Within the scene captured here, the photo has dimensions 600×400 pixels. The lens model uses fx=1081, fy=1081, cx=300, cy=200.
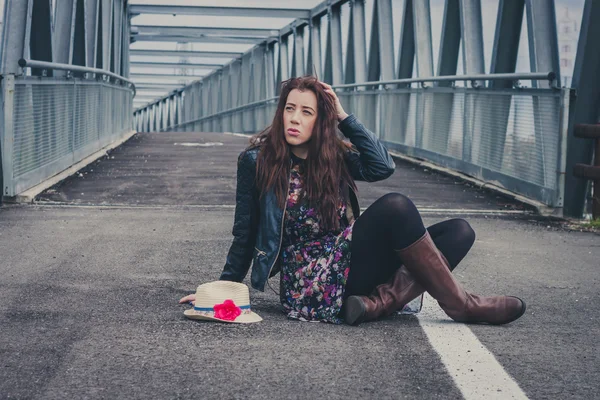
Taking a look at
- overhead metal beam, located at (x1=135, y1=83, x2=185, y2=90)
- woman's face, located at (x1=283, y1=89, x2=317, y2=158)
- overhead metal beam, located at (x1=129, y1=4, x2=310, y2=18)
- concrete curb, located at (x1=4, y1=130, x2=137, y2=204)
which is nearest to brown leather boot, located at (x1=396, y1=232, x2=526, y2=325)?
woman's face, located at (x1=283, y1=89, x2=317, y2=158)

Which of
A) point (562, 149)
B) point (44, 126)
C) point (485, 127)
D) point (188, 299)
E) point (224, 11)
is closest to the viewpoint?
point (188, 299)

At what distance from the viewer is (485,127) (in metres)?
12.3

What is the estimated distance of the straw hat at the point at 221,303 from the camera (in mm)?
4699

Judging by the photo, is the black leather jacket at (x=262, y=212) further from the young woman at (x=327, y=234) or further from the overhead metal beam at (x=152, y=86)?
the overhead metal beam at (x=152, y=86)

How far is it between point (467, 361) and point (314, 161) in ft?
3.76

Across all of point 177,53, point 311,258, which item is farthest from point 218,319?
point 177,53

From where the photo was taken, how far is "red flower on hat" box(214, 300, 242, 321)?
15.5ft

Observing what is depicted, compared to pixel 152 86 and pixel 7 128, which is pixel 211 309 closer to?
pixel 7 128

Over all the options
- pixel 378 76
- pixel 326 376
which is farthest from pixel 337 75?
pixel 326 376

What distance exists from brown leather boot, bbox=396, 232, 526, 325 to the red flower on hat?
2.49 ft

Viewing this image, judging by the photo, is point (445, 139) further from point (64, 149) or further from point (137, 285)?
point (137, 285)

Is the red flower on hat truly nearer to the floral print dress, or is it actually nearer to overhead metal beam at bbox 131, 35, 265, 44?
the floral print dress

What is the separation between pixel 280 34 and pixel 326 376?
3902cm

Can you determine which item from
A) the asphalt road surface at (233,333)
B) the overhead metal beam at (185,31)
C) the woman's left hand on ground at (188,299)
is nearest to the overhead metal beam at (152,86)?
the overhead metal beam at (185,31)
